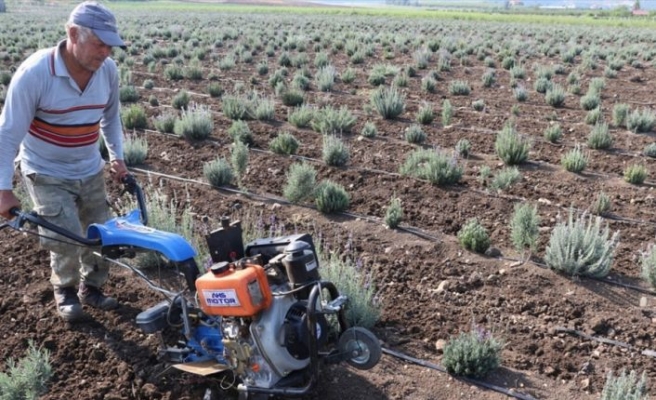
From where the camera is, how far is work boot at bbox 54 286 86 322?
4809mm

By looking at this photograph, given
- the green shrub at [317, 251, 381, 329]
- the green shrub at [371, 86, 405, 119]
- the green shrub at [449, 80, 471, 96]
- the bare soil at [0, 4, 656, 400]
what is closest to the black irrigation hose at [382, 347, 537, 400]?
the bare soil at [0, 4, 656, 400]

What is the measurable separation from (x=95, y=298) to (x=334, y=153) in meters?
4.63

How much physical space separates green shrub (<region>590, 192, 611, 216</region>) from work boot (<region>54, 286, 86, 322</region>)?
557cm

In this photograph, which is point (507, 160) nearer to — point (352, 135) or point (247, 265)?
point (352, 135)

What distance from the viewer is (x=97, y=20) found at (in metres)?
3.83

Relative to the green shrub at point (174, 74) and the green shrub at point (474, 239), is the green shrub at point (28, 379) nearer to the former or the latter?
the green shrub at point (474, 239)

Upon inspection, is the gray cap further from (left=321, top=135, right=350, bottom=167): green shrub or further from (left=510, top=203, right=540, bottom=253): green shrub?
(left=321, top=135, right=350, bottom=167): green shrub

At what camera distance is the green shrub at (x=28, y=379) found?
3.90 metres

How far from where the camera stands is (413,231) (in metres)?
6.79


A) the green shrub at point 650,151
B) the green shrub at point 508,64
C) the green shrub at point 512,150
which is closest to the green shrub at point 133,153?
the green shrub at point 512,150

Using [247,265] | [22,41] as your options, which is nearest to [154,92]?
[247,265]

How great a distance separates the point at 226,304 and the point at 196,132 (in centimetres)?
749

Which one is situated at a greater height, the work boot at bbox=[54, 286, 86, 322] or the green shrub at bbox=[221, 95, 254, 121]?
the work boot at bbox=[54, 286, 86, 322]

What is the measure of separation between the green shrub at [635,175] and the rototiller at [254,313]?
6.18 m
